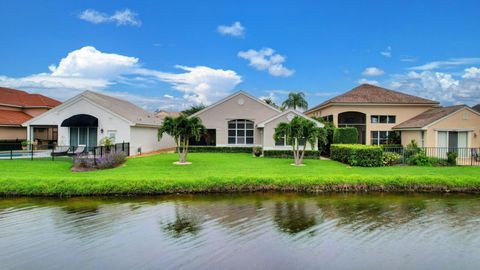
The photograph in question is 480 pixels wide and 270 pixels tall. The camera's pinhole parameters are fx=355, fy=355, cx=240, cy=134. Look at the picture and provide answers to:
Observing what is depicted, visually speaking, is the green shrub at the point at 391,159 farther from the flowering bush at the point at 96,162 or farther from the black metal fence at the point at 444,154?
the flowering bush at the point at 96,162

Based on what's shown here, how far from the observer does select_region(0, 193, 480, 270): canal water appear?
26.5ft

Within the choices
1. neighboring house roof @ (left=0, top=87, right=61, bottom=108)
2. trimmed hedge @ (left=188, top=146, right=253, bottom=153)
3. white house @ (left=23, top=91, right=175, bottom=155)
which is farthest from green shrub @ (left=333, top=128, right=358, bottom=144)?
neighboring house roof @ (left=0, top=87, right=61, bottom=108)

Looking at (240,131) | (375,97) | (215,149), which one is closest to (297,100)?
(375,97)

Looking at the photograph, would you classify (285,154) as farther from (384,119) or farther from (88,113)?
(88,113)

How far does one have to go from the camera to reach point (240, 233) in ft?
33.1

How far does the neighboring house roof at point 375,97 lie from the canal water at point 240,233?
21.0 metres

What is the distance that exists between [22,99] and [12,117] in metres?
5.43

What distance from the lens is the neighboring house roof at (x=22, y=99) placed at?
3789 centimetres

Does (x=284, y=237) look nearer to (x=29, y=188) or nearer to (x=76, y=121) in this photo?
(x=29, y=188)

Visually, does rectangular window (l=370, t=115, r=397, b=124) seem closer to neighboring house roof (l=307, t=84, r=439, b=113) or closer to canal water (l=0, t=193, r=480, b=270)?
neighboring house roof (l=307, t=84, r=439, b=113)

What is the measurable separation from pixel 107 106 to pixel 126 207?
18.5 meters

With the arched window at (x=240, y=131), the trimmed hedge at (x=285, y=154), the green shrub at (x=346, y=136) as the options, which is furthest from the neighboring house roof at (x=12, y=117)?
the green shrub at (x=346, y=136)

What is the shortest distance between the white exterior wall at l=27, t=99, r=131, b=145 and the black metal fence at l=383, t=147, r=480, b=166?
823 inches

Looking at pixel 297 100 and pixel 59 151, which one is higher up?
pixel 297 100
